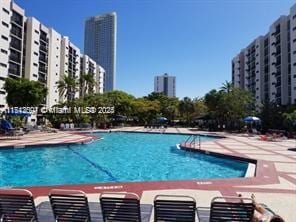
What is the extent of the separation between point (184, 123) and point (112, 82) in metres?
100

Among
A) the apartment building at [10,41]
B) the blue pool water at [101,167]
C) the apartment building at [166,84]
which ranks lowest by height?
the blue pool water at [101,167]

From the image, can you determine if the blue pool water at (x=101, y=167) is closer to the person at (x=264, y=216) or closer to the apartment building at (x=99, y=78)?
the person at (x=264, y=216)

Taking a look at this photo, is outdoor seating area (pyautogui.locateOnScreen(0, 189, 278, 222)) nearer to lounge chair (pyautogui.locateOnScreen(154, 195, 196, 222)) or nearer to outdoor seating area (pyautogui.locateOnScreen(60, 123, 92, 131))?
lounge chair (pyautogui.locateOnScreen(154, 195, 196, 222))

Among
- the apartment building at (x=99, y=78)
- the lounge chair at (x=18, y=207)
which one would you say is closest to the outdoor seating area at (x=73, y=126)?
the lounge chair at (x=18, y=207)

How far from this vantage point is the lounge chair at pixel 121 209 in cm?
451

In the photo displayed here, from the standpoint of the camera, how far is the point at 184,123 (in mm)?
70062

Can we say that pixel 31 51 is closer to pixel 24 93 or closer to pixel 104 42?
pixel 24 93

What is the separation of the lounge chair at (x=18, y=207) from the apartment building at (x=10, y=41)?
47987 millimetres

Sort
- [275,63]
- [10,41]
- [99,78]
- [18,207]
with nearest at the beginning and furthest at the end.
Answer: [18,207] → [10,41] → [275,63] → [99,78]

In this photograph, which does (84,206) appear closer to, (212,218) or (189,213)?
(189,213)

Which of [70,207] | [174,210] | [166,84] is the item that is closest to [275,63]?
[174,210]

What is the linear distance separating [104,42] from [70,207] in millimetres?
167037

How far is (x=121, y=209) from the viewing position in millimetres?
4562

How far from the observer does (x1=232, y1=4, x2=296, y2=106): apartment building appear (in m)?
62.1
